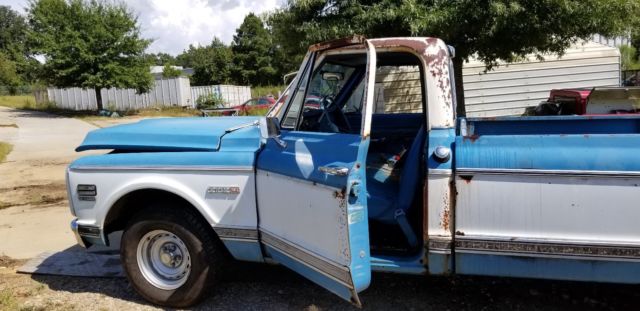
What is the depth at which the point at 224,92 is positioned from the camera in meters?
37.0

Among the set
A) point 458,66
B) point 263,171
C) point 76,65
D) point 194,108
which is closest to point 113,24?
point 76,65

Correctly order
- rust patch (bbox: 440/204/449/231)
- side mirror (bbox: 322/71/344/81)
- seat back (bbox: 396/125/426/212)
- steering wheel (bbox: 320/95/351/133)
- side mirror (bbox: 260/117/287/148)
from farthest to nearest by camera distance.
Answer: steering wheel (bbox: 320/95/351/133), side mirror (bbox: 322/71/344/81), side mirror (bbox: 260/117/287/148), seat back (bbox: 396/125/426/212), rust patch (bbox: 440/204/449/231)

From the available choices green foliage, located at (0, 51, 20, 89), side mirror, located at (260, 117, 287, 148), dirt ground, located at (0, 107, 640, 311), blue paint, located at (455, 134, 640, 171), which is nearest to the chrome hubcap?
dirt ground, located at (0, 107, 640, 311)

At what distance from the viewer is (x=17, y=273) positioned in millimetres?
4953

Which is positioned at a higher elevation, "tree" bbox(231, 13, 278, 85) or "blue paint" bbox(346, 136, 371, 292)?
"tree" bbox(231, 13, 278, 85)

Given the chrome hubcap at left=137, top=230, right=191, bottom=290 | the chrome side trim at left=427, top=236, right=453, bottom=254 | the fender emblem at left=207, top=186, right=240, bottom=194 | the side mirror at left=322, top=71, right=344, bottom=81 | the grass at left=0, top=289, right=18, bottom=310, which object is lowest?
the grass at left=0, top=289, right=18, bottom=310

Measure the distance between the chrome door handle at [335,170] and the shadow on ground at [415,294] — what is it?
1411 millimetres

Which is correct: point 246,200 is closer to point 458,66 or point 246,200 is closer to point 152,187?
point 152,187

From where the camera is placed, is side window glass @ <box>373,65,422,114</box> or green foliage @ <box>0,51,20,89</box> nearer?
side window glass @ <box>373,65,422,114</box>

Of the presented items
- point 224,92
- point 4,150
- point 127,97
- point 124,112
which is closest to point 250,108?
point 124,112

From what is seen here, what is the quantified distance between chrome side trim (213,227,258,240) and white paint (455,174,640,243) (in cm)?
141

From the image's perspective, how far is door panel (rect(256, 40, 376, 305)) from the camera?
2834mm

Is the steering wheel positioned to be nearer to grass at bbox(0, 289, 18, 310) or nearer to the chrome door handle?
the chrome door handle

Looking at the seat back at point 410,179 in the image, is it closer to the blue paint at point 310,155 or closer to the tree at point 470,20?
the blue paint at point 310,155
